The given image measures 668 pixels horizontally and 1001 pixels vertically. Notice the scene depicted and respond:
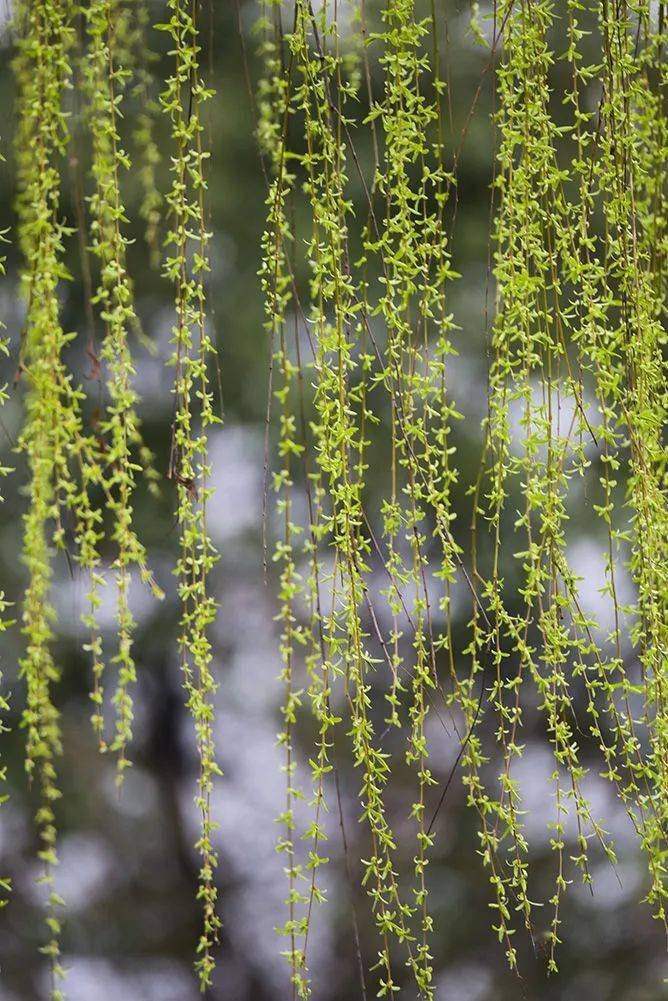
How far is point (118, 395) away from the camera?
3.27 feet

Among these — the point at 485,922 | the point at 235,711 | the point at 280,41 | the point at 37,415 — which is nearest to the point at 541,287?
the point at 280,41

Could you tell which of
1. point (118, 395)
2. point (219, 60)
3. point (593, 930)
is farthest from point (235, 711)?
point (118, 395)

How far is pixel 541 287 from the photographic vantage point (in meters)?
1.05

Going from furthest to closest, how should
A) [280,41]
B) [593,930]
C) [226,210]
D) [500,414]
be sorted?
[593,930] < [226,210] < [500,414] < [280,41]

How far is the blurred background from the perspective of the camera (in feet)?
9.44

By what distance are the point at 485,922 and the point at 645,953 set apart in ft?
1.60

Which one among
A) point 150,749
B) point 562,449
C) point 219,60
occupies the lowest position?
point 562,449

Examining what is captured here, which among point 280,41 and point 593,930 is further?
point 593,930

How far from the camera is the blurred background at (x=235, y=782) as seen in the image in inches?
113

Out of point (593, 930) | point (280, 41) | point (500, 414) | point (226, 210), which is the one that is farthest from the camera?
point (593, 930)

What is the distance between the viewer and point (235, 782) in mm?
3043

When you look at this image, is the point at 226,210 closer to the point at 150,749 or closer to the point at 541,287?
the point at 150,749

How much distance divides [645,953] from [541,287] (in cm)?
266

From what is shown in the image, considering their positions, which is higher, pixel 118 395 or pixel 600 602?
pixel 600 602
